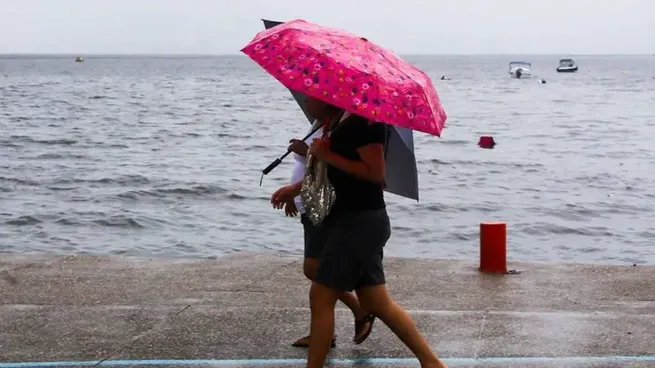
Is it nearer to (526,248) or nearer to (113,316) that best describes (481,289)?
(113,316)

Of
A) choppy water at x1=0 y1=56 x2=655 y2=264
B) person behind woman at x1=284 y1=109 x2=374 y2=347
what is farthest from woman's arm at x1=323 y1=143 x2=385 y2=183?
choppy water at x1=0 y1=56 x2=655 y2=264

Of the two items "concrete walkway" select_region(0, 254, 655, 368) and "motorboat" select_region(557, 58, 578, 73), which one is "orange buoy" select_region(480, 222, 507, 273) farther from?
"motorboat" select_region(557, 58, 578, 73)

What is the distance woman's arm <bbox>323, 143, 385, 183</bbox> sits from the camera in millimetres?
4320

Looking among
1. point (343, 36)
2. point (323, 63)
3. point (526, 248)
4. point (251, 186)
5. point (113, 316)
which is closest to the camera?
point (323, 63)

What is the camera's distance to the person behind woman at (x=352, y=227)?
4.36 metres

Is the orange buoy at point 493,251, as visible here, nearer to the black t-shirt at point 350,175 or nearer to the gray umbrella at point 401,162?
the gray umbrella at point 401,162

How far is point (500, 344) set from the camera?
5469mm

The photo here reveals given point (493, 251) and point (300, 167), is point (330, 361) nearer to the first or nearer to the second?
point (300, 167)

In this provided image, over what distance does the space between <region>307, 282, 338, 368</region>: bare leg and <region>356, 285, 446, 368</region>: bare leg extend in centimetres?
18

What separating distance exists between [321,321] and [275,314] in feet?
5.25

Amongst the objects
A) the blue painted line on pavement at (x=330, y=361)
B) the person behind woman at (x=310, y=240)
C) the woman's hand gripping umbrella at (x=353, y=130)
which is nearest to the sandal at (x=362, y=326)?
the person behind woman at (x=310, y=240)

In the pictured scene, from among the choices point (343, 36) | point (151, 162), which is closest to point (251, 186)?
point (151, 162)

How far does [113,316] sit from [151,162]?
18.6 metres

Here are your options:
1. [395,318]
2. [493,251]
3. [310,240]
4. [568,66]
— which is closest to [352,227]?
[395,318]
